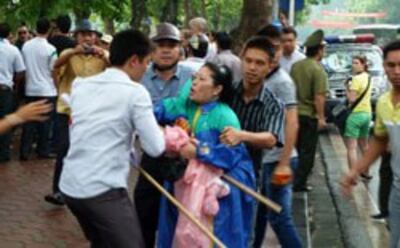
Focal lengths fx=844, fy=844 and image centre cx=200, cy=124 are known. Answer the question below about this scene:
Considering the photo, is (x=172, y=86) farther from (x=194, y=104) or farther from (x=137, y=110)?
(x=137, y=110)

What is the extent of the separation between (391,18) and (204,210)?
96.6 meters

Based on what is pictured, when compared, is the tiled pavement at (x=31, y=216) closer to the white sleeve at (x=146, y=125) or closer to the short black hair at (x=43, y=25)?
the short black hair at (x=43, y=25)

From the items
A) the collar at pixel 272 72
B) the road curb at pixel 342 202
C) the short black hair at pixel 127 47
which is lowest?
the road curb at pixel 342 202

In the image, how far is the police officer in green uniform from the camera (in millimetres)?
9078

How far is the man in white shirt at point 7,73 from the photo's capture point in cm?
1090

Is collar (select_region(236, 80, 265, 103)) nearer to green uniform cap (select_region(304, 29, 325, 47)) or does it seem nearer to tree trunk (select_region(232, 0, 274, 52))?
green uniform cap (select_region(304, 29, 325, 47))

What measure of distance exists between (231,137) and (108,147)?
29.5 inches

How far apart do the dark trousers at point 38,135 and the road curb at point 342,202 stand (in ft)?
12.5

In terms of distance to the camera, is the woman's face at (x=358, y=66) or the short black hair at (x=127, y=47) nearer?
the short black hair at (x=127, y=47)

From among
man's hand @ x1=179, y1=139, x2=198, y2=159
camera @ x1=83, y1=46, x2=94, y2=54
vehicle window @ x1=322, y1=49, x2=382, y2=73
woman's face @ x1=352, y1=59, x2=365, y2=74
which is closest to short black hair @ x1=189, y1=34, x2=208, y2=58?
woman's face @ x1=352, y1=59, x2=365, y2=74

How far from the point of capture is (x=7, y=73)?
36.0ft

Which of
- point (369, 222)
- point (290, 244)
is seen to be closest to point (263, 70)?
point (290, 244)

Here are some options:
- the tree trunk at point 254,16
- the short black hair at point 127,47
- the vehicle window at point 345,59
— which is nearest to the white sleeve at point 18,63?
the tree trunk at point 254,16

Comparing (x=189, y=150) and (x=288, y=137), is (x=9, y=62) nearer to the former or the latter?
(x=288, y=137)
